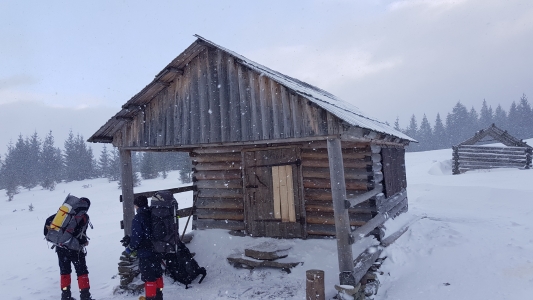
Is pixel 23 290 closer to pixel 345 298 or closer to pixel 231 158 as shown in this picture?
pixel 231 158

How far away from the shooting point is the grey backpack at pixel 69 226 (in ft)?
20.1

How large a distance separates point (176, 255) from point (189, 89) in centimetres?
387

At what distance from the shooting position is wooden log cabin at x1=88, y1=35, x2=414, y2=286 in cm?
617

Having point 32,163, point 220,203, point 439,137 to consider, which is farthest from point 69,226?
point 439,137

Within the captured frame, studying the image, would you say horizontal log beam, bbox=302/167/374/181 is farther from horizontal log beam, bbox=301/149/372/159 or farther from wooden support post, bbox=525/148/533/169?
wooden support post, bbox=525/148/533/169

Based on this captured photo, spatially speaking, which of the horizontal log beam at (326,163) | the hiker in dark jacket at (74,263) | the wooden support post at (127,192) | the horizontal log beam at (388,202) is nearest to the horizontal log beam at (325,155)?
the horizontal log beam at (326,163)

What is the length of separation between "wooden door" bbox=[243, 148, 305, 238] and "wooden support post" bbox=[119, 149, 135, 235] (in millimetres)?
3031

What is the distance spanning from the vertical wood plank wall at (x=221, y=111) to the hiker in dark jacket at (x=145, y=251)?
211 centimetres

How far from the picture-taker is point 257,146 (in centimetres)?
887

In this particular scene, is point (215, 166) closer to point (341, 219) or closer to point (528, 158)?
point (341, 219)

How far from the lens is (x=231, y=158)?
952 cm

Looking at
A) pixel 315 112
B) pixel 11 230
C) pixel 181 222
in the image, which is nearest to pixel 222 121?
pixel 315 112

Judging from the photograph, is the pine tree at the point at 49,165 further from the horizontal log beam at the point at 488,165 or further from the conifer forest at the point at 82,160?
the horizontal log beam at the point at 488,165

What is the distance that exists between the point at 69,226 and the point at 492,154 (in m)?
25.0
